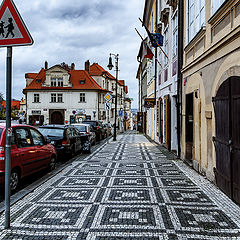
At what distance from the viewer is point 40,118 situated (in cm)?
4991

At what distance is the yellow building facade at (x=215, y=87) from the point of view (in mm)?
5926

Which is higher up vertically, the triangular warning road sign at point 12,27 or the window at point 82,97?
the window at point 82,97

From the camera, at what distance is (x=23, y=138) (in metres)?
7.64

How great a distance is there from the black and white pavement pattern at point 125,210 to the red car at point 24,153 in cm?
59

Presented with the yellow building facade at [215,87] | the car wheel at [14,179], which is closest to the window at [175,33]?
the yellow building facade at [215,87]

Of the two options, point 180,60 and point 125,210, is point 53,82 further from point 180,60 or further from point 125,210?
point 125,210

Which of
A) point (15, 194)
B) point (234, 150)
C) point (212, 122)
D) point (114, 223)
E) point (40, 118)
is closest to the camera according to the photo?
point (114, 223)

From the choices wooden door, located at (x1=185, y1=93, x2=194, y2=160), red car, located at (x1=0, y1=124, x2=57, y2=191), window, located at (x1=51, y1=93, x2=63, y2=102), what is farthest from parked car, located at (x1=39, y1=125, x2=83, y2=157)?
window, located at (x1=51, y1=93, x2=63, y2=102)

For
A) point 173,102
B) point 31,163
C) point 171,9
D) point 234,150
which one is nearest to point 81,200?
point 31,163

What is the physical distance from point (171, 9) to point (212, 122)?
9.16 m

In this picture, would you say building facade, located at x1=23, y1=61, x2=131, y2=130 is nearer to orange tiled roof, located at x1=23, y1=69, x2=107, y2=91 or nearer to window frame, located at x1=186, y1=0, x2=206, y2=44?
orange tiled roof, located at x1=23, y1=69, x2=107, y2=91

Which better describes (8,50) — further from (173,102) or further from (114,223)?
(173,102)

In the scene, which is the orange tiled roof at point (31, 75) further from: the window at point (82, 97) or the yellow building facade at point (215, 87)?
the yellow building facade at point (215, 87)

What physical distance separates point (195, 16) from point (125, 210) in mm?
7141
